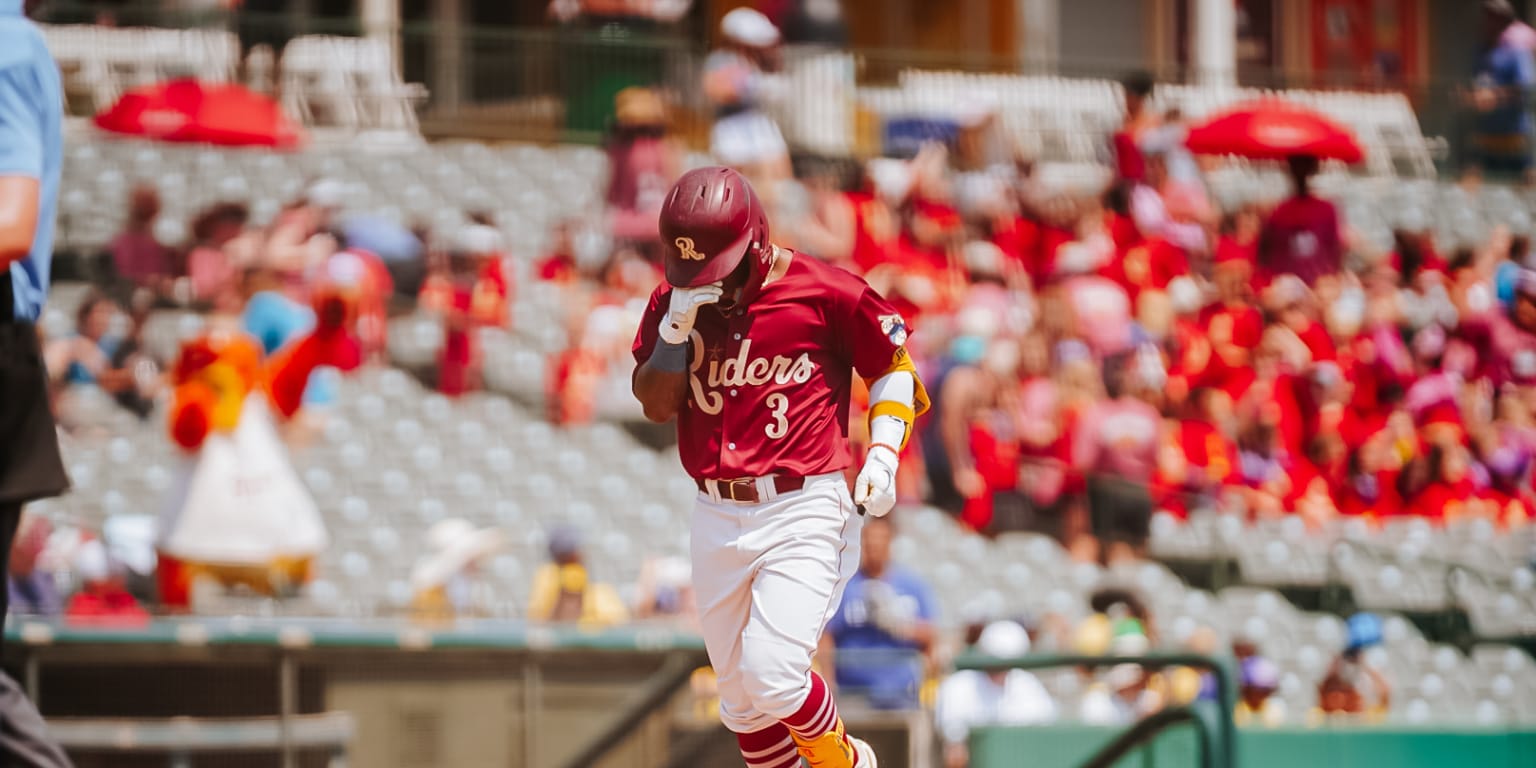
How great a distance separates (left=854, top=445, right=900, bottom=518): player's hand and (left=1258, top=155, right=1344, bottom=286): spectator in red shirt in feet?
35.0

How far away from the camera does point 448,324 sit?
13461mm

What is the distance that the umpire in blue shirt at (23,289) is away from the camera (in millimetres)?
4293

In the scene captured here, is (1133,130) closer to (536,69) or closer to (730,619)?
(536,69)

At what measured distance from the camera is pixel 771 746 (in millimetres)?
5781

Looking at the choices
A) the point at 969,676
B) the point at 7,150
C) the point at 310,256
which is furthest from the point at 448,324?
the point at 7,150

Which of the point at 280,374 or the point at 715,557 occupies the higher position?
the point at 715,557

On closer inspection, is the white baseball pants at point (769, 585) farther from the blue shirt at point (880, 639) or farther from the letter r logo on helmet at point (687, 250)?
the blue shirt at point (880, 639)

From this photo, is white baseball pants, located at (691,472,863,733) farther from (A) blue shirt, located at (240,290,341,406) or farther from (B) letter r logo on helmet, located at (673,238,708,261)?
(A) blue shirt, located at (240,290,341,406)

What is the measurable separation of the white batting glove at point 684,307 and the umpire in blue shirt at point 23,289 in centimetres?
159

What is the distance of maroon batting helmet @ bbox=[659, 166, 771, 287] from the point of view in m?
5.39

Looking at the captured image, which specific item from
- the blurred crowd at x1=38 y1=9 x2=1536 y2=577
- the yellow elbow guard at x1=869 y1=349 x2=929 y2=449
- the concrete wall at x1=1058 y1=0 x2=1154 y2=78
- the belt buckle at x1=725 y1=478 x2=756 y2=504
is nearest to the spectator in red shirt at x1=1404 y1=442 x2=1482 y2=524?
the blurred crowd at x1=38 y1=9 x2=1536 y2=577

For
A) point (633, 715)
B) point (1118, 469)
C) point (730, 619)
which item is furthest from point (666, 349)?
point (1118, 469)

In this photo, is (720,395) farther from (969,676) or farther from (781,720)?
(969,676)

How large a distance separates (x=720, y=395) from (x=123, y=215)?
1074 centimetres
